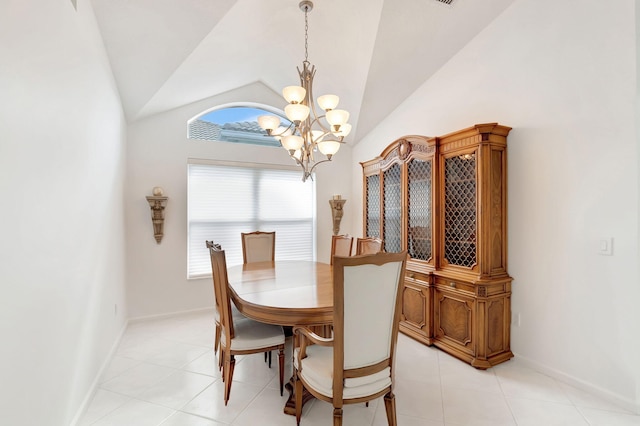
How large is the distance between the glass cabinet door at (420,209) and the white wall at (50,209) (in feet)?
9.90

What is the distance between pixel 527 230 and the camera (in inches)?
107

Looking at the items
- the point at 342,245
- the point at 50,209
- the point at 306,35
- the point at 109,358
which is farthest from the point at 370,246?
the point at 109,358

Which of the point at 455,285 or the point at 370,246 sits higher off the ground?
the point at 370,246

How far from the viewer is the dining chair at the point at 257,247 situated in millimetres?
3781

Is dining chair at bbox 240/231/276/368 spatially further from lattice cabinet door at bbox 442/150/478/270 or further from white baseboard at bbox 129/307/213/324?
lattice cabinet door at bbox 442/150/478/270

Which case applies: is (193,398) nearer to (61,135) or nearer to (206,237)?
(61,135)

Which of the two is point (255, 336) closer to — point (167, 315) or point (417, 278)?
point (417, 278)

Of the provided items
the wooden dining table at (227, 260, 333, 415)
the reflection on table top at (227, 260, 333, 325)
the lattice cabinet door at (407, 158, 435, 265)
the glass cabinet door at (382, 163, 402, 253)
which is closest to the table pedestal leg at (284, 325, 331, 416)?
the wooden dining table at (227, 260, 333, 415)

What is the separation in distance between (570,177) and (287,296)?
2398 mm

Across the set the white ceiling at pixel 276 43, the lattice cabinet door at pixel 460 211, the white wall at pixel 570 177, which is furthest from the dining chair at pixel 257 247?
the white wall at pixel 570 177

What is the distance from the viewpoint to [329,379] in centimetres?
165

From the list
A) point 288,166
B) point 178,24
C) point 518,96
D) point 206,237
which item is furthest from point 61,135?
point 518,96

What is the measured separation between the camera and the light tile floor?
1.99 m

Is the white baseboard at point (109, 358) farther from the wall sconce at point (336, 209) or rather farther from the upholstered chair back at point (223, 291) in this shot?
Answer: the wall sconce at point (336, 209)
